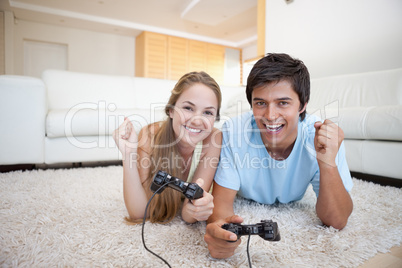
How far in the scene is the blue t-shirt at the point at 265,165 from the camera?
0.90 metres

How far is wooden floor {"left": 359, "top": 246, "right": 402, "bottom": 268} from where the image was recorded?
630 millimetres

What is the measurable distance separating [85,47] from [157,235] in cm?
677

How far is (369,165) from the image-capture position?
1470mm

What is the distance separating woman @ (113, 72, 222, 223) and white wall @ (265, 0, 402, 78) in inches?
85.7

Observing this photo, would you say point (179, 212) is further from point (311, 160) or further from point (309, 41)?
point (309, 41)

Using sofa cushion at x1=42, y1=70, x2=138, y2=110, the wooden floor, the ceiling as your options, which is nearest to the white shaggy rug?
the wooden floor

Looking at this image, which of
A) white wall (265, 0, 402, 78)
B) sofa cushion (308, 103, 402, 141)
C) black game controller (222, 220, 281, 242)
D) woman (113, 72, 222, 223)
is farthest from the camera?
white wall (265, 0, 402, 78)

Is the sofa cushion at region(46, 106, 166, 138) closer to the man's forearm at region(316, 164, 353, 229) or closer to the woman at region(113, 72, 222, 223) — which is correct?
the woman at region(113, 72, 222, 223)

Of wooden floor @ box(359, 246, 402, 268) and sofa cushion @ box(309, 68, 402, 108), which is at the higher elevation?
sofa cushion @ box(309, 68, 402, 108)

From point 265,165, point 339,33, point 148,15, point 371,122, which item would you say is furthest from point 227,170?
point 148,15

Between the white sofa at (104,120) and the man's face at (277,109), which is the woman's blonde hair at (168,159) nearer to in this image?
the man's face at (277,109)

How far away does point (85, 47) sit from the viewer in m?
6.44

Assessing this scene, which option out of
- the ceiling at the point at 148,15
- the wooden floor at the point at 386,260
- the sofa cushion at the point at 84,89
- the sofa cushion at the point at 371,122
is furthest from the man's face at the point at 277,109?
the ceiling at the point at 148,15

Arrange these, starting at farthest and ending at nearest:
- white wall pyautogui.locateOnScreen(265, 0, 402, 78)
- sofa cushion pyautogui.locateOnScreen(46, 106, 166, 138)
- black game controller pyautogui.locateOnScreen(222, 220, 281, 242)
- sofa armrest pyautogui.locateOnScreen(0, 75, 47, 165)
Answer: white wall pyautogui.locateOnScreen(265, 0, 402, 78), sofa cushion pyautogui.locateOnScreen(46, 106, 166, 138), sofa armrest pyautogui.locateOnScreen(0, 75, 47, 165), black game controller pyautogui.locateOnScreen(222, 220, 281, 242)
